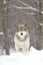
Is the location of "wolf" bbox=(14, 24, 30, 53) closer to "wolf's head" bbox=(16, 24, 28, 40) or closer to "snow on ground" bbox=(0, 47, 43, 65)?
"wolf's head" bbox=(16, 24, 28, 40)

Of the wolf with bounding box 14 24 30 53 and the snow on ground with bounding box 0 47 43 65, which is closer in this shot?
the snow on ground with bounding box 0 47 43 65

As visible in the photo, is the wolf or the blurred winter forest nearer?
the wolf

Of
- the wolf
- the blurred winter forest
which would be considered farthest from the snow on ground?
the blurred winter forest

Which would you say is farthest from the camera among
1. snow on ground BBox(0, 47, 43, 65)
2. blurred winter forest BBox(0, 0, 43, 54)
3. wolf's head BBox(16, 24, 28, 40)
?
blurred winter forest BBox(0, 0, 43, 54)

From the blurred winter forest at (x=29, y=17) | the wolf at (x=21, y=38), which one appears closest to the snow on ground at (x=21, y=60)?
the wolf at (x=21, y=38)

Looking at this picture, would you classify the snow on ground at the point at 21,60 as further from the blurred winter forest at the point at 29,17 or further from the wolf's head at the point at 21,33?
the blurred winter forest at the point at 29,17

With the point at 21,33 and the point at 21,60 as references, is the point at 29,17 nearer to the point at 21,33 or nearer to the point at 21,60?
the point at 21,33

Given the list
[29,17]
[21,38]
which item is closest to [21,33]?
[21,38]

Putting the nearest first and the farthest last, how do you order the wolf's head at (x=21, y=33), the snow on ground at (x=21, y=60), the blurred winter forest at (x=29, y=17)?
the snow on ground at (x=21, y=60), the wolf's head at (x=21, y=33), the blurred winter forest at (x=29, y=17)

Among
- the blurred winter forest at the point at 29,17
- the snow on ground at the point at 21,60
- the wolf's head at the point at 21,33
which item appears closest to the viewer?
the snow on ground at the point at 21,60

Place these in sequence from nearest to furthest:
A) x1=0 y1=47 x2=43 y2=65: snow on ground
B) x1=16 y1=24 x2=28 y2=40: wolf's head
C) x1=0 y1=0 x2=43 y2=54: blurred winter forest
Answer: x1=0 y1=47 x2=43 y2=65: snow on ground
x1=16 y1=24 x2=28 y2=40: wolf's head
x1=0 y1=0 x2=43 y2=54: blurred winter forest

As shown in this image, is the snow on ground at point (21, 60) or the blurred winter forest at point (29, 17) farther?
the blurred winter forest at point (29, 17)

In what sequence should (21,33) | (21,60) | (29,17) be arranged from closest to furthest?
(21,60), (21,33), (29,17)

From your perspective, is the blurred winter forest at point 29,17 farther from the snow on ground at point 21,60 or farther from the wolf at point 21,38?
the snow on ground at point 21,60
